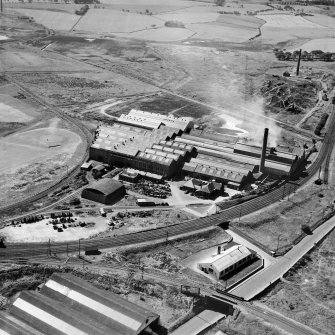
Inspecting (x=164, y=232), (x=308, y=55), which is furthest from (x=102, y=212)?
(x=308, y=55)

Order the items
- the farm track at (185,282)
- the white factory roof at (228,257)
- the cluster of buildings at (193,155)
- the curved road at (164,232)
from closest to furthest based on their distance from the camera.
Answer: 1. the farm track at (185,282)
2. the white factory roof at (228,257)
3. the curved road at (164,232)
4. the cluster of buildings at (193,155)

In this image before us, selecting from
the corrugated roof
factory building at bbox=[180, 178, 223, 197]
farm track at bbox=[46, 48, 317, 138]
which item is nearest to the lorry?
the corrugated roof

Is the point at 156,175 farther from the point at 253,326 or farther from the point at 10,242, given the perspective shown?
the point at 253,326

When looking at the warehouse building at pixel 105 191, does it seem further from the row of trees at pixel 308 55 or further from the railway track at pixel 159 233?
the row of trees at pixel 308 55

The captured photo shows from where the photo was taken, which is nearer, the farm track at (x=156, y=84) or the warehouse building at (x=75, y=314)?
the warehouse building at (x=75, y=314)

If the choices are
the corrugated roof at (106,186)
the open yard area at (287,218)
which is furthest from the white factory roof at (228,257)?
the corrugated roof at (106,186)

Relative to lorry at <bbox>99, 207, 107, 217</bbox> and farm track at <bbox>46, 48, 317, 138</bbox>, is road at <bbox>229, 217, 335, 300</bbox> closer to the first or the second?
lorry at <bbox>99, 207, 107, 217</bbox>

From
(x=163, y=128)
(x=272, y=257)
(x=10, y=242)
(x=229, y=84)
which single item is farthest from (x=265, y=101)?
(x=10, y=242)

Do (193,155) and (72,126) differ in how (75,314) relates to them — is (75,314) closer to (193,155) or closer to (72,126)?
(193,155)
